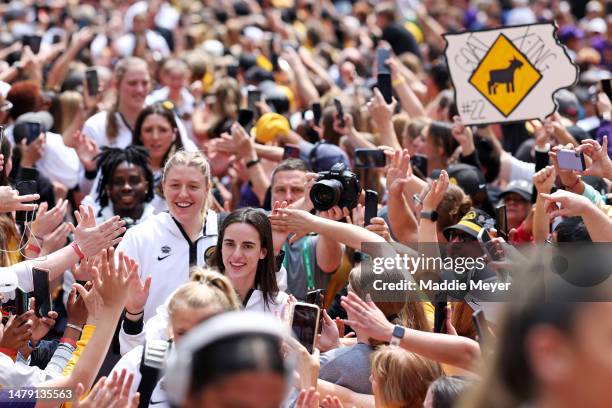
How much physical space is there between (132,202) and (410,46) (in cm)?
762

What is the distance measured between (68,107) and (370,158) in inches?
130

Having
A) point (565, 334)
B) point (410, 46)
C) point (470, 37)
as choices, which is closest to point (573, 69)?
point (470, 37)

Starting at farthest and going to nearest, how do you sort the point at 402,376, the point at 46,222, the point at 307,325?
1. the point at 46,222
2. the point at 307,325
3. the point at 402,376

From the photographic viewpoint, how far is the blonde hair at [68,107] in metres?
8.73

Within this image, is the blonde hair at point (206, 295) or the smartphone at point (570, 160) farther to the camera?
the smartphone at point (570, 160)

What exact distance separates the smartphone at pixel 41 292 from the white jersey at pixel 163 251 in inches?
27.2

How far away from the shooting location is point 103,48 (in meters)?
14.1

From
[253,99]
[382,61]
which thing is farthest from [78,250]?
[253,99]

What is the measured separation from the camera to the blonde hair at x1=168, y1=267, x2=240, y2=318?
3.51 metres

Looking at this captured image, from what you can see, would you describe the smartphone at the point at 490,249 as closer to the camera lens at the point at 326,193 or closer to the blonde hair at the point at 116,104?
the camera lens at the point at 326,193

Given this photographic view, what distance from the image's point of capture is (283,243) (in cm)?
575

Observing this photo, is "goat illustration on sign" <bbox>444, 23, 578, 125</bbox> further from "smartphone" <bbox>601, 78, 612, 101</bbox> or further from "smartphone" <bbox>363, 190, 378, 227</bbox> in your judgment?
"smartphone" <bbox>363, 190, 378, 227</bbox>

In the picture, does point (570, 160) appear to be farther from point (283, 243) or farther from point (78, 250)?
point (78, 250)

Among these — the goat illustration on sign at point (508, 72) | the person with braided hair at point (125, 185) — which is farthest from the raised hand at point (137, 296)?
the goat illustration on sign at point (508, 72)
